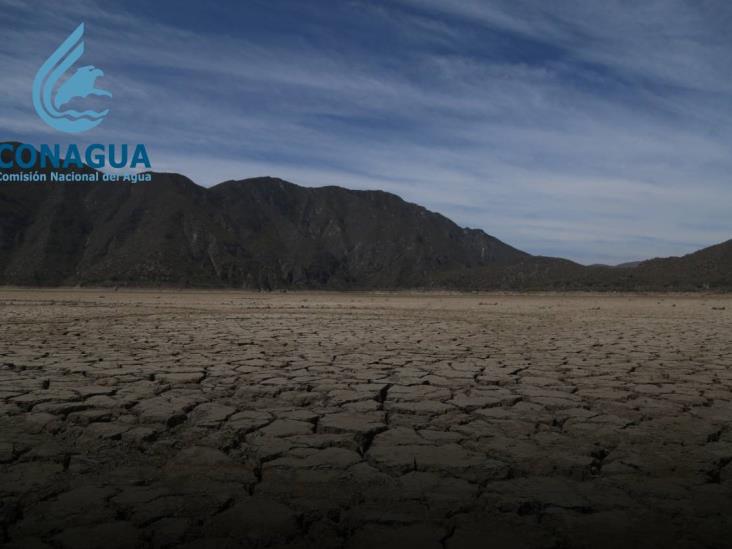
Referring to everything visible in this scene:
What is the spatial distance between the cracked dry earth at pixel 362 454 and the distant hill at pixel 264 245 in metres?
42.1

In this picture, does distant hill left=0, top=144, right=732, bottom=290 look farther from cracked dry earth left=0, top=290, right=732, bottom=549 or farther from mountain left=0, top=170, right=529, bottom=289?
cracked dry earth left=0, top=290, right=732, bottom=549

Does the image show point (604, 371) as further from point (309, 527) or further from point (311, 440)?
point (309, 527)

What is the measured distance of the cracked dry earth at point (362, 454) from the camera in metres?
1.54

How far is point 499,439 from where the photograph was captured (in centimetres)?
243

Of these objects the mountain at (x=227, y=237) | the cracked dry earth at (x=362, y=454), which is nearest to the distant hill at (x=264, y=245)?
the mountain at (x=227, y=237)

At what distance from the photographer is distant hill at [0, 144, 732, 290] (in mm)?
52188

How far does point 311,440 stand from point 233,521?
84 centimetres

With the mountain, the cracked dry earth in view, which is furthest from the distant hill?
the cracked dry earth

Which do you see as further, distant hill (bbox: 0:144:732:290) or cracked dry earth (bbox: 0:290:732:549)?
distant hill (bbox: 0:144:732:290)

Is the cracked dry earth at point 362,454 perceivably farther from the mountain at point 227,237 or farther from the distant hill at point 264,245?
the mountain at point 227,237

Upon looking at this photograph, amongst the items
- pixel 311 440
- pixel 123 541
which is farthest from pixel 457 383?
pixel 123 541

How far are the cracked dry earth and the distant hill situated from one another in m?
42.1

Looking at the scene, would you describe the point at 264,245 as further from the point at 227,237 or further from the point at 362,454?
the point at 362,454

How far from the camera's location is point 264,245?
8962cm
